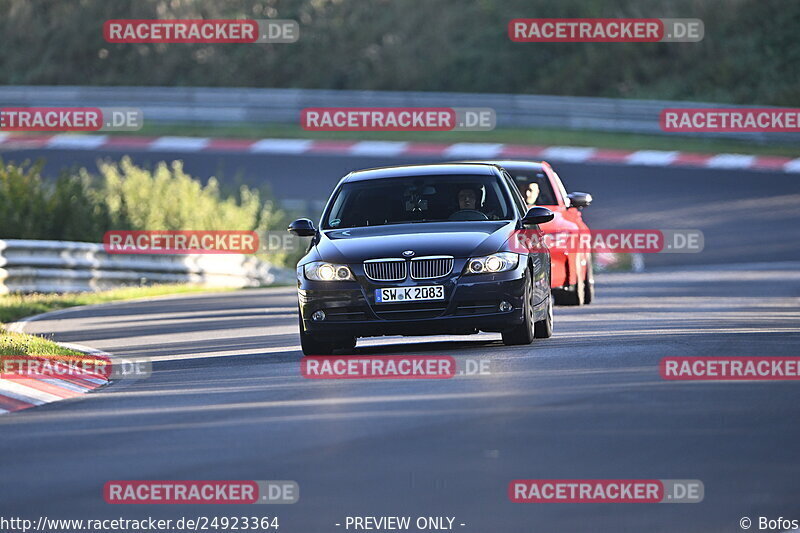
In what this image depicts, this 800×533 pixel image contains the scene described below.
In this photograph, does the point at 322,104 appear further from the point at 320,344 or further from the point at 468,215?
the point at 320,344

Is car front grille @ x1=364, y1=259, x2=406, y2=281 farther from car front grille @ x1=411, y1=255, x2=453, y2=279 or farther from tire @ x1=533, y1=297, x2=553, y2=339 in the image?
tire @ x1=533, y1=297, x2=553, y2=339

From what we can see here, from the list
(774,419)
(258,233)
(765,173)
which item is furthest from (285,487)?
(765,173)

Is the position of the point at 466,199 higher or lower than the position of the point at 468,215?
higher

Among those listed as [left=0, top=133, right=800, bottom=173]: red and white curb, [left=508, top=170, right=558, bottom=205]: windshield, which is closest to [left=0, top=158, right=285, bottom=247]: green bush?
[left=0, top=133, right=800, bottom=173]: red and white curb

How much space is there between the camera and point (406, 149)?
1686 inches

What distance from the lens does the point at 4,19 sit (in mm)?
57844

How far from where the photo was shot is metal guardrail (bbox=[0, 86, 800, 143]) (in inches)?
1732

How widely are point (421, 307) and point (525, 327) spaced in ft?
3.39

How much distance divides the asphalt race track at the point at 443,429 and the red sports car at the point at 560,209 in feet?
2.86

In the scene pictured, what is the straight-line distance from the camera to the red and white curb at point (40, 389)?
12.9 meters

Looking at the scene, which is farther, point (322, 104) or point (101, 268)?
point (322, 104)

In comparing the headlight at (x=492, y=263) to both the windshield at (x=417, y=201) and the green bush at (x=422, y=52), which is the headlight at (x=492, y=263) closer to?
the windshield at (x=417, y=201)

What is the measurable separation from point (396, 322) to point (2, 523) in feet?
21.9

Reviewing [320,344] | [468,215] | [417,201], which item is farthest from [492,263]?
[320,344]
